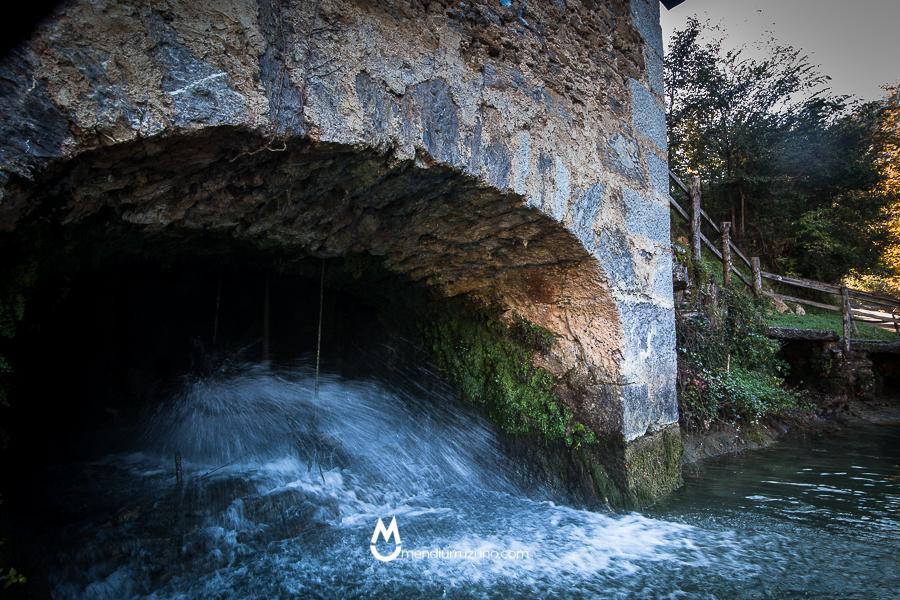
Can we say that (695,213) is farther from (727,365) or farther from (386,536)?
(386,536)

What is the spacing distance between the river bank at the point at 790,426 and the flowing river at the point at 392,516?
543 mm

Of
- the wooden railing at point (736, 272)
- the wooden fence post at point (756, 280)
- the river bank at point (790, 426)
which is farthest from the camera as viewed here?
the wooden fence post at point (756, 280)

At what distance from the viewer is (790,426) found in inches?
225

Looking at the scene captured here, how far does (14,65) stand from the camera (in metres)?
1.14

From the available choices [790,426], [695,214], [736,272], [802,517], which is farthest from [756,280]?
[802,517]

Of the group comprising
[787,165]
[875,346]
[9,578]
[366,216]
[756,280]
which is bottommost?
[9,578]

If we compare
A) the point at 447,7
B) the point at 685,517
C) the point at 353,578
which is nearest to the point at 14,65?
the point at 447,7

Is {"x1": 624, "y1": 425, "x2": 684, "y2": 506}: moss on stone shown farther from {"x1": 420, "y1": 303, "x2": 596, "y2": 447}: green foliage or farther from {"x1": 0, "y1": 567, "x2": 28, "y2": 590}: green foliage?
{"x1": 0, "y1": 567, "x2": 28, "y2": 590}: green foliage

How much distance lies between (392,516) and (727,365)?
4.69m

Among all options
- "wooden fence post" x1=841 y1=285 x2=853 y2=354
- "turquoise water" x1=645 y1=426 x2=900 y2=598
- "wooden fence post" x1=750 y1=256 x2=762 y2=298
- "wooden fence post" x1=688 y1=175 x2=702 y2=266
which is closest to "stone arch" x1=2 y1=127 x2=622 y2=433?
"turquoise water" x1=645 y1=426 x2=900 y2=598

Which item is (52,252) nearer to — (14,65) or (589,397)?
(14,65)

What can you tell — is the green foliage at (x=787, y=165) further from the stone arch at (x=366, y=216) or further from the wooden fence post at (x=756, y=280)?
the stone arch at (x=366, y=216)

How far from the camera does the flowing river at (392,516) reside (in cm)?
187

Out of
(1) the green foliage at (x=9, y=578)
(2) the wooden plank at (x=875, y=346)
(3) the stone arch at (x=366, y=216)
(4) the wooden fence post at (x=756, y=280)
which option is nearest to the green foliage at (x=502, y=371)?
(3) the stone arch at (x=366, y=216)
